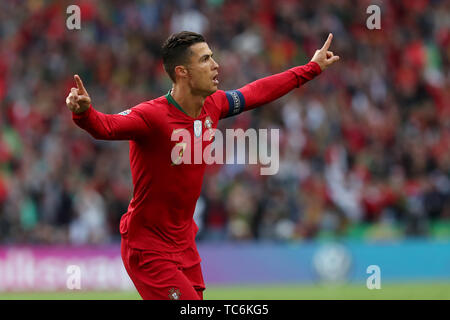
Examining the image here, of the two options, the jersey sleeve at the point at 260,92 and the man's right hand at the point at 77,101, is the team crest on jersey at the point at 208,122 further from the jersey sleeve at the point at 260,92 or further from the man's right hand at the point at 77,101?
the man's right hand at the point at 77,101

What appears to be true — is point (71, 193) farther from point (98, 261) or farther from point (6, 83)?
point (6, 83)

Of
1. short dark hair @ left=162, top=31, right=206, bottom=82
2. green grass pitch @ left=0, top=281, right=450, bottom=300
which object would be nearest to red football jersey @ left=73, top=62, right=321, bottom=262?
short dark hair @ left=162, top=31, right=206, bottom=82

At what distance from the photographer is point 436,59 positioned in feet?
69.0

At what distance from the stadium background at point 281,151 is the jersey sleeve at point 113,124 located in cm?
753

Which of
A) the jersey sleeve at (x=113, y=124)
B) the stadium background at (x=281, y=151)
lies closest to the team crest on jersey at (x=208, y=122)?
the jersey sleeve at (x=113, y=124)

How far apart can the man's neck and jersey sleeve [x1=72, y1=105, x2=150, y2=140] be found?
0.49m

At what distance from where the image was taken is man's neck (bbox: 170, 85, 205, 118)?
25.3 ft

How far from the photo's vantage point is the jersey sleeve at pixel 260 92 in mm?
8172

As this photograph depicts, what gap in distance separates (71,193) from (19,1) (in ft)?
19.7

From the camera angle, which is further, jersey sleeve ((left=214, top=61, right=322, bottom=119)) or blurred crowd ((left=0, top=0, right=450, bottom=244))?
blurred crowd ((left=0, top=0, right=450, bottom=244))
